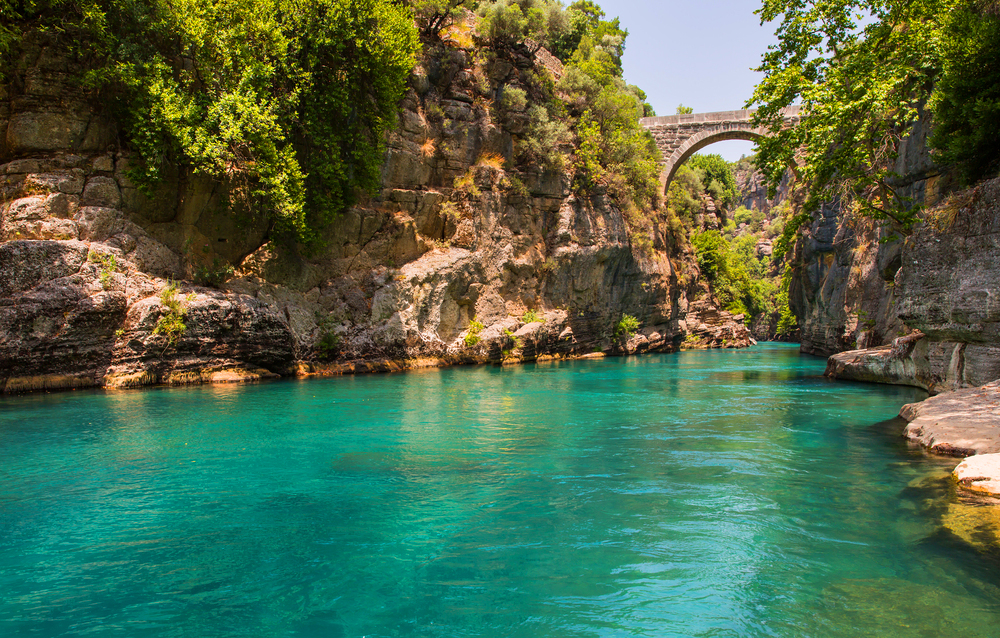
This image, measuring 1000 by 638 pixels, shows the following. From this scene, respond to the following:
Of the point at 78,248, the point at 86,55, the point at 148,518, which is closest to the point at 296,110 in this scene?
the point at 86,55

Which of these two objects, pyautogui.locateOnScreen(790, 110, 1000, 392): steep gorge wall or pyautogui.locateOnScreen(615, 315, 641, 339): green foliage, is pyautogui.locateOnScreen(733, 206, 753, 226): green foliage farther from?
pyautogui.locateOnScreen(790, 110, 1000, 392): steep gorge wall

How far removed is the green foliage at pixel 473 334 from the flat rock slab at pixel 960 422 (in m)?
18.4

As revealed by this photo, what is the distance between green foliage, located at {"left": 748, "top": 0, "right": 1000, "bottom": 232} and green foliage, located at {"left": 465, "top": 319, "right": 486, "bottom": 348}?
1432 centimetres

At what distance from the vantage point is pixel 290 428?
1159 cm

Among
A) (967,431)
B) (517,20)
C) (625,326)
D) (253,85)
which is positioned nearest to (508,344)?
(625,326)

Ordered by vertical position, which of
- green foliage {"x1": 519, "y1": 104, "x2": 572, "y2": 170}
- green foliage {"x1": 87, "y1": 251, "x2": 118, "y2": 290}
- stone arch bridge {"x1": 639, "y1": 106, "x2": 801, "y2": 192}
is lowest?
green foliage {"x1": 87, "y1": 251, "x2": 118, "y2": 290}

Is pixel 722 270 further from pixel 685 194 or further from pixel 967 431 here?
pixel 967 431

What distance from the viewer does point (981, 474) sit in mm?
7195

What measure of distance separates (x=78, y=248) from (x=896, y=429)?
2108 cm

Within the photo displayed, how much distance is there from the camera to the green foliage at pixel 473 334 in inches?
1080

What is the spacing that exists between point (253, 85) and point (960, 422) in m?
21.4

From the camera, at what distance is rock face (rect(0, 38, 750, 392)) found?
16.7 metres

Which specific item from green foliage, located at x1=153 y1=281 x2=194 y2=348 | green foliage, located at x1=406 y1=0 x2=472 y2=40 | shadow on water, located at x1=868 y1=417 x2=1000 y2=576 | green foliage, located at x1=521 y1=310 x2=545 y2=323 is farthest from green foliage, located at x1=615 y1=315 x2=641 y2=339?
shadow on water, located at x1=868 y1=417 x2=1000 y2=576

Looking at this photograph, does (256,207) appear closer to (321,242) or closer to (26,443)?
(321,242)
